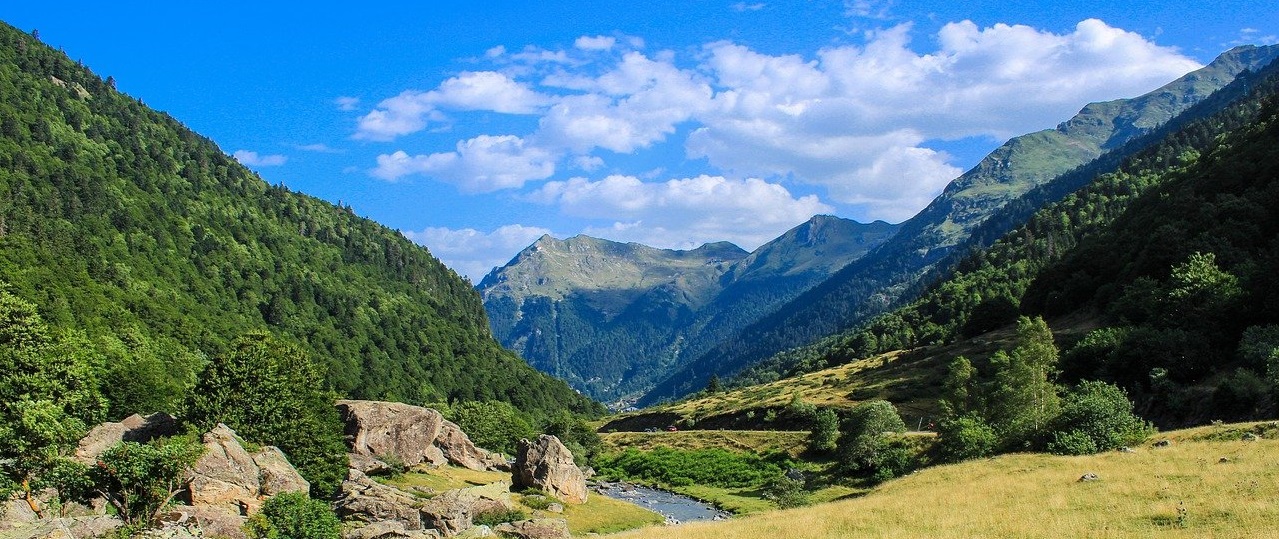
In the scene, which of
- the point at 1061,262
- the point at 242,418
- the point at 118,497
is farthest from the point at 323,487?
the point at 1061,262

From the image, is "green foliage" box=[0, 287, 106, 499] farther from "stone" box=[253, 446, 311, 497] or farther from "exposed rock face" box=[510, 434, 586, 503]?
"exposed rock face" box=[510, 434, 586, 503]

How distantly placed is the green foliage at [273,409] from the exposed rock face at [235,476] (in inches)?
301

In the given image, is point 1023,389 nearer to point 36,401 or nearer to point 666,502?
point 666,502

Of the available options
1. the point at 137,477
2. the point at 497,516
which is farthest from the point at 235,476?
the point at 497,516

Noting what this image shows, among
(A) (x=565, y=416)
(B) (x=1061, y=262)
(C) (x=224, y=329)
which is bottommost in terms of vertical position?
(A) (x=565, y=416)

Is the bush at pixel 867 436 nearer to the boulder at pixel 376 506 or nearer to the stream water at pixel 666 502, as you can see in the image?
the stream water at pixel 666 502

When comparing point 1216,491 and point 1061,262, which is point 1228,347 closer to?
point 1216,491

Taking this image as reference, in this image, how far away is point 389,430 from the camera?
86688 millimetres

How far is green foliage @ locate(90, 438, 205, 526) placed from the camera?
43.2m

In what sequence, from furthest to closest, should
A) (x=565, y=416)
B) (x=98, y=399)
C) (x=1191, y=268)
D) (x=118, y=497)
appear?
(x=565, y=416) → (x=1191, y=268) → (x=98, y=399) → (x=118, y=497)

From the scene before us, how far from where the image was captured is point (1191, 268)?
287 ft

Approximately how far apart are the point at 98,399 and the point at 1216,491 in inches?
3429

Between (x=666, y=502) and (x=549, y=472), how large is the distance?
69.2 feet

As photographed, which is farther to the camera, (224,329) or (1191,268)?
(224,329)
